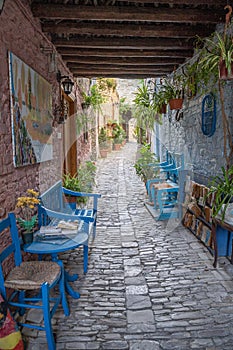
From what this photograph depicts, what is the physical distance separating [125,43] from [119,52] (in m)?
0.42

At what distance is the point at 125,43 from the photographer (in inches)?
157

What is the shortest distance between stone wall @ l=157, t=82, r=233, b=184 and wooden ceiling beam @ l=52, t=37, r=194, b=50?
787mm

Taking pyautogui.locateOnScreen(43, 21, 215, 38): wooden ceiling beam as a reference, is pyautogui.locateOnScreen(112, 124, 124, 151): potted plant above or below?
below

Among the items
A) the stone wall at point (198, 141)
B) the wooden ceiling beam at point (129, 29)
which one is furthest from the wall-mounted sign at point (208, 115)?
the wooden ceiling beam at point (129, 29)

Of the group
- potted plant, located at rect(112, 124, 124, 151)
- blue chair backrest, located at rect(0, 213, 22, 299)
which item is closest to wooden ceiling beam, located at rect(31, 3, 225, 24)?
blue chair backrest, located at rect(0, 213, 22, 299)

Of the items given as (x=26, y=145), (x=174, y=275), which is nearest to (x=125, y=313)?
(x=174, y=275)

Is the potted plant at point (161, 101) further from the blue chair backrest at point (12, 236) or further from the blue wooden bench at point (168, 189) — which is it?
the blue chair backrest at point (12, 236)

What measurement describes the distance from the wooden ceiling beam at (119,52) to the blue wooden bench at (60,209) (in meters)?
1.93

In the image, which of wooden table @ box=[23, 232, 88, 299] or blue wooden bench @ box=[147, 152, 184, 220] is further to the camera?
blue wooden bench @ box=[147, 152, 184, 220]

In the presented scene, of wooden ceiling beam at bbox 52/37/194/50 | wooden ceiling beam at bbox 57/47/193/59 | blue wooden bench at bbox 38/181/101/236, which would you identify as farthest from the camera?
wooden ceiling beam at bbox 57/47/193/59

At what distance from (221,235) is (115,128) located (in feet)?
44.0

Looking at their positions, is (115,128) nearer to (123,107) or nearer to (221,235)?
(123,107)

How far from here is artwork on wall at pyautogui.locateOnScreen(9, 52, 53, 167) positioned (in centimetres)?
241

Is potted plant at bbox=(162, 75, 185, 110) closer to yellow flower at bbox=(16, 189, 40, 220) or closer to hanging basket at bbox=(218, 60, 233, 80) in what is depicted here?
hanging basket at bbox=(218, 60, 233, 80)
